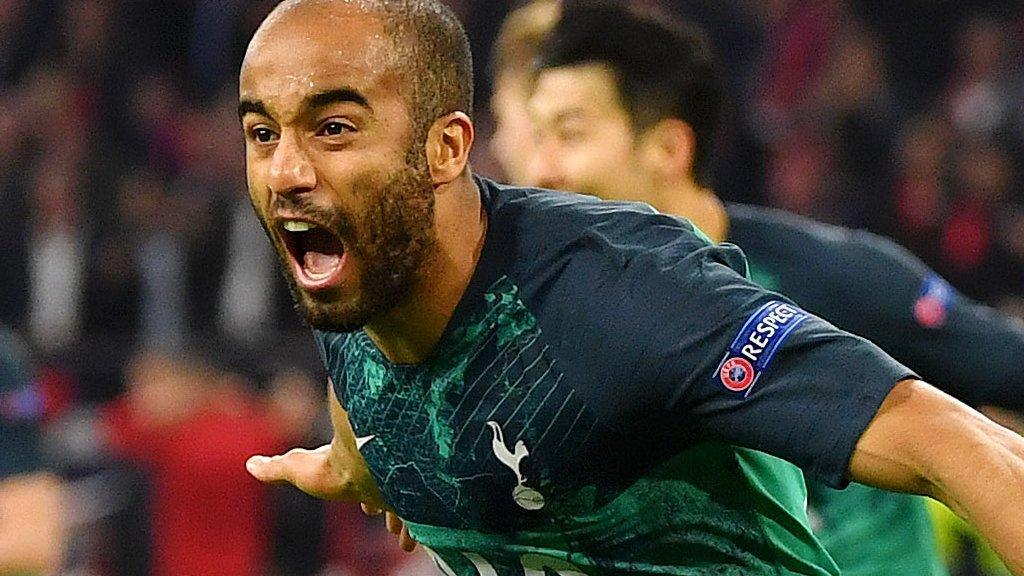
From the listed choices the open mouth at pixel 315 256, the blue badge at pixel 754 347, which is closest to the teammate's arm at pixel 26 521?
the open mouth at pixel 315 256

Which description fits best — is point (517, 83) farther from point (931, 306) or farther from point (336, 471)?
point (336, 471)

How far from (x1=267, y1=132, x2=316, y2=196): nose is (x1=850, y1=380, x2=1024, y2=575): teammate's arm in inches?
29.3

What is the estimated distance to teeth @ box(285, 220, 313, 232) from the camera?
2383 millimetres

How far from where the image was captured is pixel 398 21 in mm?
2428

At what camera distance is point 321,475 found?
9.98 ft

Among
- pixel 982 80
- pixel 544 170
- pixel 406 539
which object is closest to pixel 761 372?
pixel 406 539

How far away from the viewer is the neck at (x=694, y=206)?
4.01 metres

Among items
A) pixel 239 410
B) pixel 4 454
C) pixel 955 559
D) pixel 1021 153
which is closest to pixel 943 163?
pixel 1021 153

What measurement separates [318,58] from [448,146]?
0.74 feet

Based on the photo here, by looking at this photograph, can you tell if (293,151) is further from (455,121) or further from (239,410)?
(239,410)

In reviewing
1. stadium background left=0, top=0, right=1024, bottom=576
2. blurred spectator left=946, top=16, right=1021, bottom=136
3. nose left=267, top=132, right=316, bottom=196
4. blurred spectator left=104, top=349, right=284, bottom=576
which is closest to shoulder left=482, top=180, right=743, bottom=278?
nose left=267, top=132, right=316, bottom=196

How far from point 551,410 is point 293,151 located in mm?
463

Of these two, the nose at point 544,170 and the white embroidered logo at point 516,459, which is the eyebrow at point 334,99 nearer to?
the white embroidered logo at point 516,459

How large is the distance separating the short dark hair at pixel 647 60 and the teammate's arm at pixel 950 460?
76.9 inches
